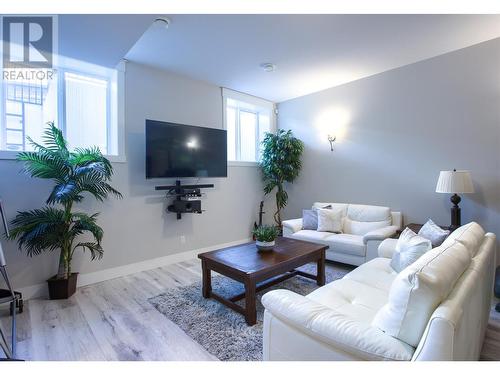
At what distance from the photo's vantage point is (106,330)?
211 centimetres

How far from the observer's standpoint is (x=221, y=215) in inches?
175

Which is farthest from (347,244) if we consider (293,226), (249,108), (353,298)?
(249,108)

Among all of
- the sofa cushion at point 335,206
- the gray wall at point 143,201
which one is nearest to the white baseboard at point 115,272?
the gray wall at point 143,201

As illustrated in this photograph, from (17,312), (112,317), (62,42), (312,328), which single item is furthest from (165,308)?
(62,42)

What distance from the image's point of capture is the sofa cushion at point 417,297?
1044 mm

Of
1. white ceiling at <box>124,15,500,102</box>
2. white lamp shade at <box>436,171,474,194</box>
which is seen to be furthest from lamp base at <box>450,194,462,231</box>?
white ceiling at <box>124,15,500,102</box>

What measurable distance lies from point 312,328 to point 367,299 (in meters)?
0.83

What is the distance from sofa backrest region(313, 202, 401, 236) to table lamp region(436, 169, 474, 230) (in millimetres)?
701

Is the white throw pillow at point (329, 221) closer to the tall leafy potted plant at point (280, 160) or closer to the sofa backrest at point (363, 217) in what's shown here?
the sofa backrest at point (363, 217)

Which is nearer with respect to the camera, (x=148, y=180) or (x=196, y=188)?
(x=148, y=180)

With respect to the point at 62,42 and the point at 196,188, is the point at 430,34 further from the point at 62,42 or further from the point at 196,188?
the point at 62,42

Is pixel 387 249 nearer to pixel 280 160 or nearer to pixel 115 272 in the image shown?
pixel 280 160

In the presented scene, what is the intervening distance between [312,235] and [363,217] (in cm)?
86

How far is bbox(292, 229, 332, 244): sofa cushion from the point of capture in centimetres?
362
